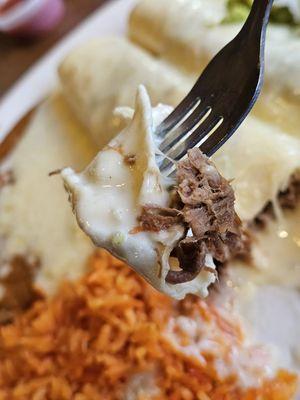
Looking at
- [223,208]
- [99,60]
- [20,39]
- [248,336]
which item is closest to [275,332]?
[248,336]

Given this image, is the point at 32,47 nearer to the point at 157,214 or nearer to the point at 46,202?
the point at 46,202

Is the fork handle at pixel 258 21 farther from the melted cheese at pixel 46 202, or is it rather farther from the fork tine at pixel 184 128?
the melted cheese at pixel 46 202

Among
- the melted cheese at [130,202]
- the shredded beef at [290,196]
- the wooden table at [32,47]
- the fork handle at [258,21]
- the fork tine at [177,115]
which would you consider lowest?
the wooden table at [32,47]

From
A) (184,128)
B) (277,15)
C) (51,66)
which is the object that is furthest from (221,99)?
(51,66)

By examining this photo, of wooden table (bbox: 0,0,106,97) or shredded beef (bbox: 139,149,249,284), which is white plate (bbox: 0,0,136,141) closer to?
wooden table (bbox: 0,0,106,97)

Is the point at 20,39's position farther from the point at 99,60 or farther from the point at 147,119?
the point at 147,119

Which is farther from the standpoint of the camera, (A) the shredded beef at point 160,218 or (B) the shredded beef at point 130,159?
(B) the shredded beef at point 130,159

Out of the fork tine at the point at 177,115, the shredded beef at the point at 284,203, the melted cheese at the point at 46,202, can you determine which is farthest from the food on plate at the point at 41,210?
the fork tine at the point at 177,115
